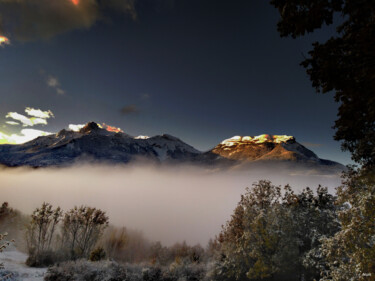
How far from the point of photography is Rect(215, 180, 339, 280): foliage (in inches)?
816

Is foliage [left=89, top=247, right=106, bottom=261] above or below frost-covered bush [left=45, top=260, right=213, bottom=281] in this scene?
below

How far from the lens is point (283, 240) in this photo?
21188mm

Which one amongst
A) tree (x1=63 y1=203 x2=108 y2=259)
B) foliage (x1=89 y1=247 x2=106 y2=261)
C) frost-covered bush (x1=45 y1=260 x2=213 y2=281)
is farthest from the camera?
tree (x1=63 y1=203 x2=108 y2=259)

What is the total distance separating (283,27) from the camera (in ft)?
22.8

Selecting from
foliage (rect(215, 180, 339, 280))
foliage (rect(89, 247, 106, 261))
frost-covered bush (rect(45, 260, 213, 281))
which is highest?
foliage (rect(215, 180, 339, 280))

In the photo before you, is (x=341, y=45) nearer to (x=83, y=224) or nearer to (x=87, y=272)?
(x=87, y=272)

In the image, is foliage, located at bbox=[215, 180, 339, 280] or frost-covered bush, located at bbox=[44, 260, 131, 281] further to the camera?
frost-covered bush, located at bbox=[44, 260, 131, 281]

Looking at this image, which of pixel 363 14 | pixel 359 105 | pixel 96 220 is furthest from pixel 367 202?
pixel 96 220

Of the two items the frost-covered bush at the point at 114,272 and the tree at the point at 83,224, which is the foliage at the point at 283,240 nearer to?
the frost-covered bush at the point at 114,272

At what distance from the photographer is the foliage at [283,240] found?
2072 cm

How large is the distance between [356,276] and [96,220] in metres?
49.9

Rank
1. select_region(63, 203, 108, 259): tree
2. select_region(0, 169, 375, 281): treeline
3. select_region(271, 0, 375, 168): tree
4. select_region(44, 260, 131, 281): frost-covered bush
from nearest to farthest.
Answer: select_region(271, 0, 375, 168): tree, select_region(0, 169, 375, 281): treeline, select_region(44, 260, 131, 281): frost-covered bush, select_region(63, 203, 108, 259): tree

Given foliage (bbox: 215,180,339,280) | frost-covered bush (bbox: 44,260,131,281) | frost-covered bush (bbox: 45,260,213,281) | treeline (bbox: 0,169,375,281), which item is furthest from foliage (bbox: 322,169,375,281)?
frost-covered bush (bbox: 44,260,131,281)

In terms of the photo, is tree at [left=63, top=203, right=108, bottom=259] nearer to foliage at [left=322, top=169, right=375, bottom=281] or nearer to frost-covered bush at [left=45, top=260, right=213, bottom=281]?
frost-covered bush at [left=45, top=260, right=213, bottom=281]
